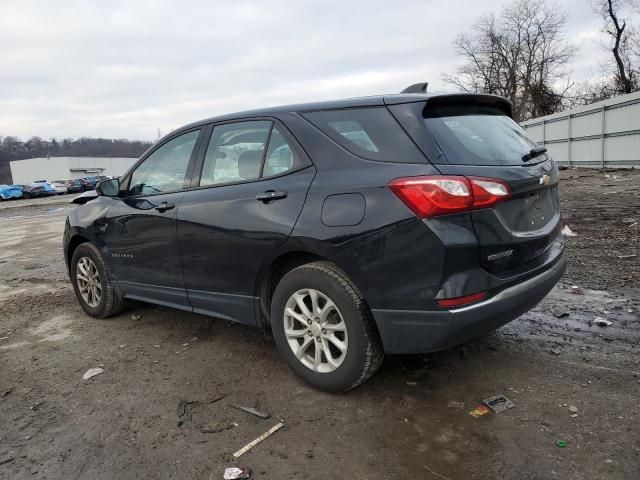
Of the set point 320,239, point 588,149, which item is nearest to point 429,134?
point 320,239

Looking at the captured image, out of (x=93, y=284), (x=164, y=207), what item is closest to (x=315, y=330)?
(x=164, y=207)

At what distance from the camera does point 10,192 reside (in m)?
41.5

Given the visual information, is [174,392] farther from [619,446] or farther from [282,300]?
[619,446]

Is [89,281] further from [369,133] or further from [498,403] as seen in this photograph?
[498,403]

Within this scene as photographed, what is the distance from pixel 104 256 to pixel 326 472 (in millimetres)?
3242

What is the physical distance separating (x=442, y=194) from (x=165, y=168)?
255cm

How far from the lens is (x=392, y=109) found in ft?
9.92

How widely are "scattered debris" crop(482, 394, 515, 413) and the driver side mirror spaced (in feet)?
11.7

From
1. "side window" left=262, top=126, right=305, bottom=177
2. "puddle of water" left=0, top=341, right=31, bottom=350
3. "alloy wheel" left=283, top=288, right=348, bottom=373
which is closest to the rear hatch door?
"side window" left=262, top=126, right=305, bottom=177

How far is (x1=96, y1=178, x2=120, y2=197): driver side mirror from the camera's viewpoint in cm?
472

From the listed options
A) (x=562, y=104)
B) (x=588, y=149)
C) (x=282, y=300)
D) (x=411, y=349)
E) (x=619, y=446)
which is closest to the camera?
(x=619, y=446)

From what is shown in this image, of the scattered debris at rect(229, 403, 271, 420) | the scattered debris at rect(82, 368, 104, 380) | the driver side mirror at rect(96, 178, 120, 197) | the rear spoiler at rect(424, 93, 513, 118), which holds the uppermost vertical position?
the rear spoiler at rect(424, 93, 513, 118)

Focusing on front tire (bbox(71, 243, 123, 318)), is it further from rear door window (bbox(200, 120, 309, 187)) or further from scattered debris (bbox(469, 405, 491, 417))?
scattered debris (bbox(469, 405, 491, 417))

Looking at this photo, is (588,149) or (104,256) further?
(588,149)
